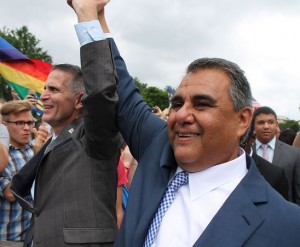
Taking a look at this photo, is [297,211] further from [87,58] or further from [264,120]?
[264,120]

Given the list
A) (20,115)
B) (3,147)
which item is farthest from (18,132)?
(3,147)

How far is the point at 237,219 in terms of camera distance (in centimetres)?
195

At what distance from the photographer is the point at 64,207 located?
2.73 metres

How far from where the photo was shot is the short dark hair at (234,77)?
7.16 feet

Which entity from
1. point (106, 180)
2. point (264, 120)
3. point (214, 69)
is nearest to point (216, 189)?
point (214, 69)

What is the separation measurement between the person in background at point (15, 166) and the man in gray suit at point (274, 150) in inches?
101

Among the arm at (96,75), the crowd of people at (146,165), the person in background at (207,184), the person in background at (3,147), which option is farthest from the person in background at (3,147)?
the person in background at (207,184)

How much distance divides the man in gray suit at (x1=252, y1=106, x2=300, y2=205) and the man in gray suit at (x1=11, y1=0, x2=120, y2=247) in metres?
2.85

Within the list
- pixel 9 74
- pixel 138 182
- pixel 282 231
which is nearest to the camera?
pixel 282 231

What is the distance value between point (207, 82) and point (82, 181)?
1.03 m

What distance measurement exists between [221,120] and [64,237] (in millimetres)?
1150

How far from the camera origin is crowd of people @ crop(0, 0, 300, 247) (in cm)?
201

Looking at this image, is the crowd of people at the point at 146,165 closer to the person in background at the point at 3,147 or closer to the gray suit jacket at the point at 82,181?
the gray suit jacket at the point at 82,181

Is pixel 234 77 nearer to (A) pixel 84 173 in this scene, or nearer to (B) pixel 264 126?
(A) pixel 84 173
